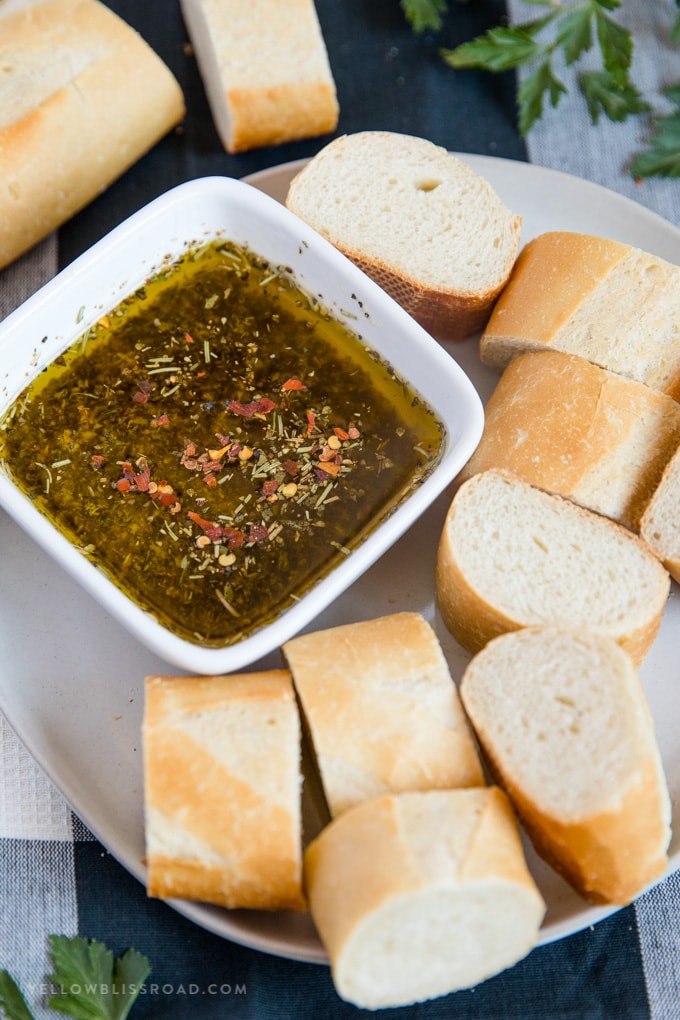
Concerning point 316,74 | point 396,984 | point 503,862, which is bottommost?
point 396,984

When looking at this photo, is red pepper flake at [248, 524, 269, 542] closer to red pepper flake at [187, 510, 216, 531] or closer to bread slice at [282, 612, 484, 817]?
red pepper flake at [187, 510, 216, 531]

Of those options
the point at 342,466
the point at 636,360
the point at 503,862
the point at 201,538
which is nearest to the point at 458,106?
the point at 636,360

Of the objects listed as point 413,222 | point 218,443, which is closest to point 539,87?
point 413,222

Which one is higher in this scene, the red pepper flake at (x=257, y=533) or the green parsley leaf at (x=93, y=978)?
the red pepper flake at (x=257, y=533)

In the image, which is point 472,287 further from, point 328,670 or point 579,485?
point 328,670

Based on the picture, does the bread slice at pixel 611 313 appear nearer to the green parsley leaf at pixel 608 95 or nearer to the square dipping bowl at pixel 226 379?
the square dipping bowl at pixel 226 379

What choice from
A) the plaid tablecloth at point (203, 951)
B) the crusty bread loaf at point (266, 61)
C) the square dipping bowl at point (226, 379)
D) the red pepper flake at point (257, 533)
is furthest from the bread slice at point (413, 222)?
the plaid tablecloth at point (203, 951)

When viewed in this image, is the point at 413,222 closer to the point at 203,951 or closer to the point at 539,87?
the point at 539,87
